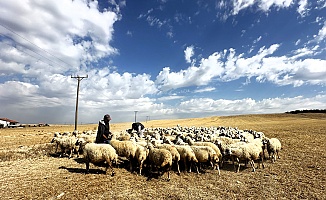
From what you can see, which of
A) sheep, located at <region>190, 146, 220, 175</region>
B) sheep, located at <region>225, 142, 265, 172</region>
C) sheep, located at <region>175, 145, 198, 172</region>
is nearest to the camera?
sheep, located at <region>175, 145, 198, 172</region>

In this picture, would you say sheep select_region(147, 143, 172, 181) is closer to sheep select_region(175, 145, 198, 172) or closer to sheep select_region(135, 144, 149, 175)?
sheep select_region(135, 144, 149, 175)

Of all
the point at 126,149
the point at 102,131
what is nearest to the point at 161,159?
the point at 126,149

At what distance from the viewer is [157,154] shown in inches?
378

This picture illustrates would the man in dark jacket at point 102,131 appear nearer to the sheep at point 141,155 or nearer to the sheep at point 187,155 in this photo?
the sheep at point 141,155

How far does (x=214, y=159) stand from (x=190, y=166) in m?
1.17

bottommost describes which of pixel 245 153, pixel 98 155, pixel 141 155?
pixel 245 153

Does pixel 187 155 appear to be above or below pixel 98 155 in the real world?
below

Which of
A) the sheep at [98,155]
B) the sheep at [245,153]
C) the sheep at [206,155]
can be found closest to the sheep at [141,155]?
the sheep at [98,155]

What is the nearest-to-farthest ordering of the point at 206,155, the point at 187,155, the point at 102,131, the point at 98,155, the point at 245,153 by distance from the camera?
1. the point at 98,155
2. the point at 187,155
3. the point at 206,155
4. the point at 245,153
5. the point at 102,131

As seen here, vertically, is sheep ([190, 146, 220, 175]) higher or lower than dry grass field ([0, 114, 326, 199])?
higher

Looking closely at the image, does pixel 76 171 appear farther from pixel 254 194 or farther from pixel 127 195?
pixel 254 194

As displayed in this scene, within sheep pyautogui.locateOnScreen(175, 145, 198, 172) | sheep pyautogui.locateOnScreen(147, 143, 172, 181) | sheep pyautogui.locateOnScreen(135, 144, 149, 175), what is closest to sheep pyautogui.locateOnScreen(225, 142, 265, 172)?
sheep pyautogui.locateOnScreen(175, 145, 198, 172)

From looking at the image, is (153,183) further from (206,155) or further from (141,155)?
(206,155)

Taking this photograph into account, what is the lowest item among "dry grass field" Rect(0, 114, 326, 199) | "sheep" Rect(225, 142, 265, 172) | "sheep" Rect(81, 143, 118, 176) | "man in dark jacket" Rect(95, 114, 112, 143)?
"dry grass field" Rect(0, 114, 326, 199)
